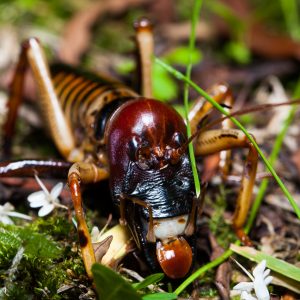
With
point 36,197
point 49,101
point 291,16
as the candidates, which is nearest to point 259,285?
point 36,197

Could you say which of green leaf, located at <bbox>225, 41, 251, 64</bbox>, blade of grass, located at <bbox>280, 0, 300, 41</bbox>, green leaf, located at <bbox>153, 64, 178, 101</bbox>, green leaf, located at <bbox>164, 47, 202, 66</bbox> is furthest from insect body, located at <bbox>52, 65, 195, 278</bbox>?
blade of grass, located at <bbox>280, 0, 300, 41</bbox>

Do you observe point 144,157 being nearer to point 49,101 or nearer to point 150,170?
point 150,170

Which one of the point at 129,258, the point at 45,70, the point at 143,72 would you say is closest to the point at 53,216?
the point at 129,258

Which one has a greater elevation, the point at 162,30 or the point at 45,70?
the point at 45,70

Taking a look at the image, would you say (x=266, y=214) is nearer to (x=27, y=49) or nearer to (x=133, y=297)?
(x=133, y=297)

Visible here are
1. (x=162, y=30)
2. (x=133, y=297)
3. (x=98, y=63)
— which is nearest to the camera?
(x=133, y=297)

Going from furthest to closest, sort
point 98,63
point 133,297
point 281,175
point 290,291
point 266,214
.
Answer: point 98,63 → point 281,175 → point 266,214 → point 290,291 → point 133,297

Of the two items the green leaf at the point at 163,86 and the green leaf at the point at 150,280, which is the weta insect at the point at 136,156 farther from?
the green leaf at the point at 163,86
